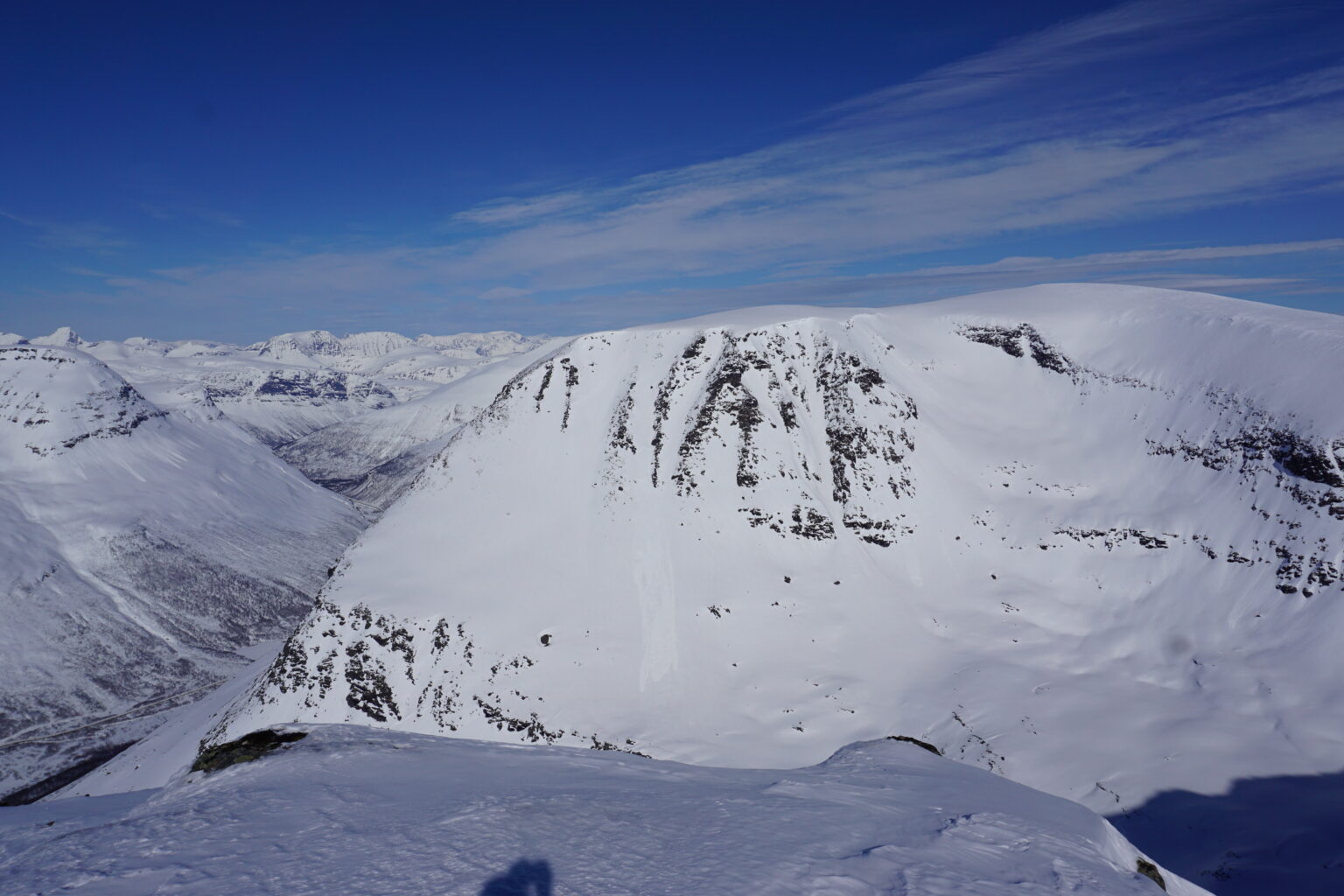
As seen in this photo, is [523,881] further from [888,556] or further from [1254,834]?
[888,556]

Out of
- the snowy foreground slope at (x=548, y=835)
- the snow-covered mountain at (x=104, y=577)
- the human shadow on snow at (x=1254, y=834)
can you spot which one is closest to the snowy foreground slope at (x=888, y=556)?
the human shadow on snow at (x=1254, y=834)

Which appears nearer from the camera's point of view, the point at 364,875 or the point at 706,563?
the point at 364,875

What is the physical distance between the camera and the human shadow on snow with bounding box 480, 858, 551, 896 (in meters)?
10.2

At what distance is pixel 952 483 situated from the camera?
74750 mm

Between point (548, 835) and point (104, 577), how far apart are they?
19388 centimetres

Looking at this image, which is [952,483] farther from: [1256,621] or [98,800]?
[98,800]

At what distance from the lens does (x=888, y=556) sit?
2741 inches

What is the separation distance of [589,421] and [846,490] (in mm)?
32716

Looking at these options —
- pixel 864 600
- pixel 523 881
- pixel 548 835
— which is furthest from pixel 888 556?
pixel 523 881

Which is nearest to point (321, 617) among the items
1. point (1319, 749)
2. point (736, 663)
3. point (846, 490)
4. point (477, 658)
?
point (477, 658)

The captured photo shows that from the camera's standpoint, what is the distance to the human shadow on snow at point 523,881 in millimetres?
10203

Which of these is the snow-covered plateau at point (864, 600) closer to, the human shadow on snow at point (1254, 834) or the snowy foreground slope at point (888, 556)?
the human shadow on snow at point (1254, 834)

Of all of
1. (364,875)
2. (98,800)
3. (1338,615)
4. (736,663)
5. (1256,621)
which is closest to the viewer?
(364,875)

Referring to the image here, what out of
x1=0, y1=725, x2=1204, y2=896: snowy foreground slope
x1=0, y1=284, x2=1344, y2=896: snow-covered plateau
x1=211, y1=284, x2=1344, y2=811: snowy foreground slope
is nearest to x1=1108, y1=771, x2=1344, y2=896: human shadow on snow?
x1=0, y1=284, x2=1344, y2=896: snow-covered plateau
